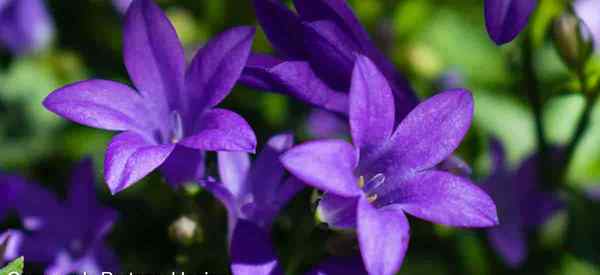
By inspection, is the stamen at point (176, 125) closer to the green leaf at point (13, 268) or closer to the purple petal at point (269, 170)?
the purple petal at point (269, 170)

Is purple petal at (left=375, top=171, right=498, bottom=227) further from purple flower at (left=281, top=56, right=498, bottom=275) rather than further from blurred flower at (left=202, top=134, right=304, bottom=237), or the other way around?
blurred flower at (left=202, top=134, right=304, bottom=237)

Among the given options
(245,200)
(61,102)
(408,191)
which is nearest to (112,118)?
(61,102)

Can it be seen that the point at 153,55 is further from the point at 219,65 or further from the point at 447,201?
the point at 447,201

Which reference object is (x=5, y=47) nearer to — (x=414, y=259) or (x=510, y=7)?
(x=414, y=259)

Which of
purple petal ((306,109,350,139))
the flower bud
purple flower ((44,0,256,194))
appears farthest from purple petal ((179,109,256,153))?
purple petal ((306,109,350,139))

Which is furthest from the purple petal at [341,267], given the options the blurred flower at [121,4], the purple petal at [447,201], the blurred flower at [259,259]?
the blurred flower at [121,4]
